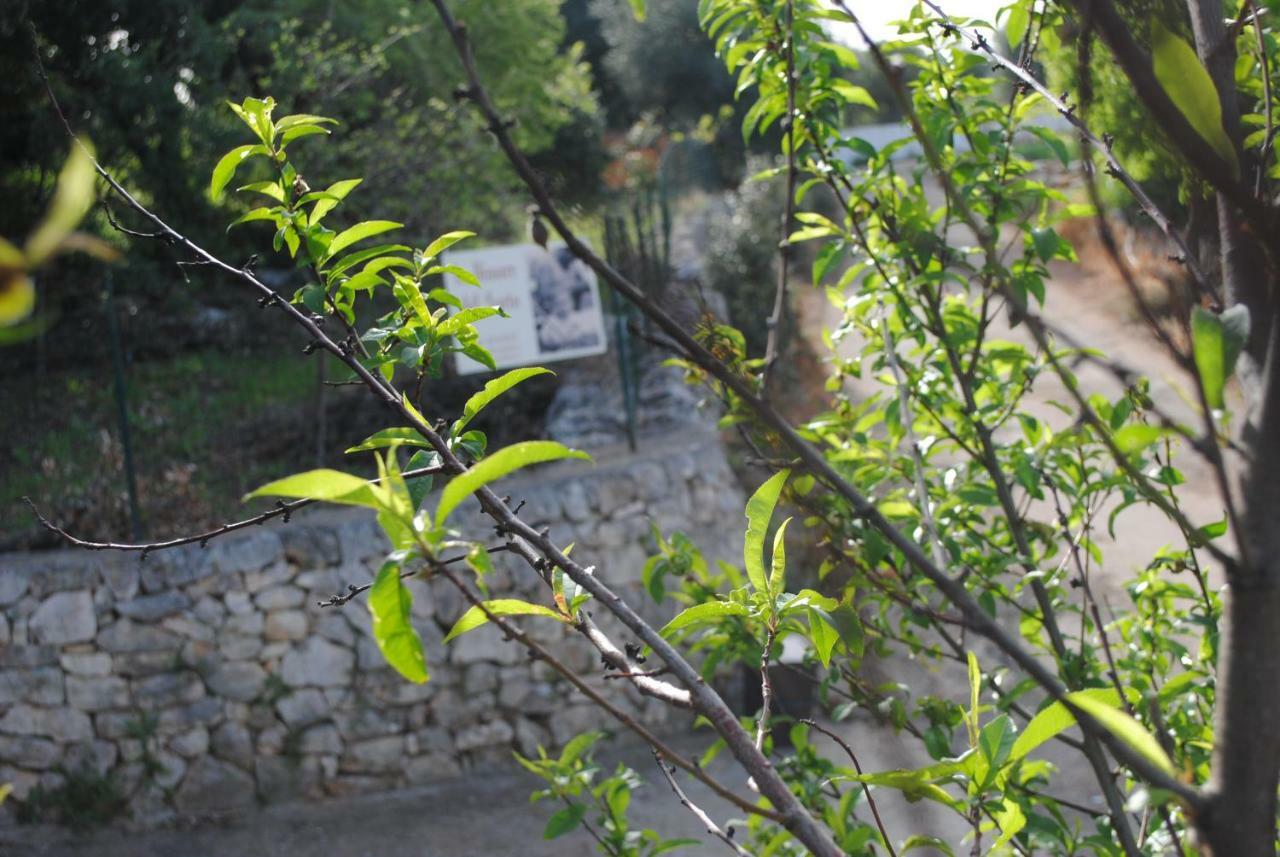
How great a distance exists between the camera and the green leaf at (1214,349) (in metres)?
0.73

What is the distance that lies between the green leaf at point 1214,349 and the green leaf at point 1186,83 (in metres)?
0.12

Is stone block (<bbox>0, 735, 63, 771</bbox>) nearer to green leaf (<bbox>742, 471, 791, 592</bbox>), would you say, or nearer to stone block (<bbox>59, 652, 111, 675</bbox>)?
stone block (<bbox>59, 652, 111, 675</bbox>)

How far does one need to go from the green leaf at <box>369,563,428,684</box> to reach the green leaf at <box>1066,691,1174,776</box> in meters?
0.45

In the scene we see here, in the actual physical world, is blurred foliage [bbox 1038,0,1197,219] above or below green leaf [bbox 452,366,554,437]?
above

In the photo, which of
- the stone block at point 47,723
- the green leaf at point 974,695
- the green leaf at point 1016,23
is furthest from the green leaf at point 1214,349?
the stone block at point 47,723

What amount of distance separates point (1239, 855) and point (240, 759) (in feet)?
18.0

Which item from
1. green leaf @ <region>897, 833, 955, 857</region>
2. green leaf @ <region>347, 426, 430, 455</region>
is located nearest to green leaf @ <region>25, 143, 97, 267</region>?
green leaf @ <region>347, 426, 430, 455</region>

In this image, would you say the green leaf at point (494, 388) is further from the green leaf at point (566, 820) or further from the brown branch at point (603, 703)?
the green leaf at point (566, 820)

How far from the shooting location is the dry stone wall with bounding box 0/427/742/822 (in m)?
5.44

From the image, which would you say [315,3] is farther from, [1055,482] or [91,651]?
[1055,482]

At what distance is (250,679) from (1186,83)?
18.1ft

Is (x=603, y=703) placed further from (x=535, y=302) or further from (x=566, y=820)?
(x=535, y=302)

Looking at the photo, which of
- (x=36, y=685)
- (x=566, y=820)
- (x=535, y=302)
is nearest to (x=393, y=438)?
(x=566, y=820)

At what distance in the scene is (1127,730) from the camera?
667 millimetres
